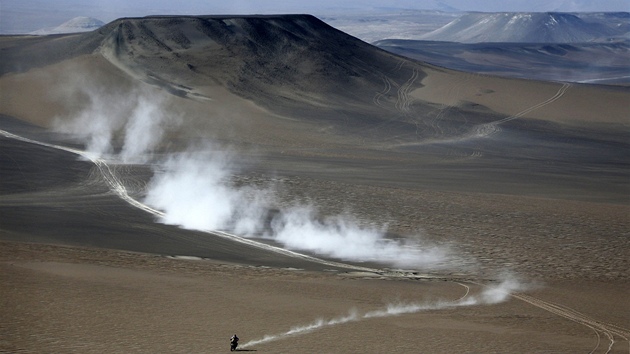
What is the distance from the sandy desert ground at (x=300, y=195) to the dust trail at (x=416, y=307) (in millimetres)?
79

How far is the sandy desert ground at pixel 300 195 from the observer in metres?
16.5

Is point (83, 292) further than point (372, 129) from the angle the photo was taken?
No

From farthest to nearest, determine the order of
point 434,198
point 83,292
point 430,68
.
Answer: point 430,68 → point 434,198 → point 83,292

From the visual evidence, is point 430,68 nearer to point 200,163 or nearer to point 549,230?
point 200,163

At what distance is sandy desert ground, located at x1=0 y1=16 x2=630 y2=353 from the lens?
16.5m

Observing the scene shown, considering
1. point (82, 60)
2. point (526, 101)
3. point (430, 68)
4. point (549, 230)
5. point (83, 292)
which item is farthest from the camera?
point (430, 68)

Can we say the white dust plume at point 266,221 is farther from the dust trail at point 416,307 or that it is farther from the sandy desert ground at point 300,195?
the dust trail at point 416,307

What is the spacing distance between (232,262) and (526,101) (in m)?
47.5

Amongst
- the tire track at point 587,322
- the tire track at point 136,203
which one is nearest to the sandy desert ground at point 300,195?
the tire track at point 587,322

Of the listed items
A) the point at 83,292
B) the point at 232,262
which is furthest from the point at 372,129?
the point at 83,292

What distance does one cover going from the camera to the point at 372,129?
52312 millimetres

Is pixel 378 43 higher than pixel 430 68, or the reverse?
pixel 378 43

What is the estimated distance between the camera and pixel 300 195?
31.7 metres

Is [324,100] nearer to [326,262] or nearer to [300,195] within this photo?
[300,195]
